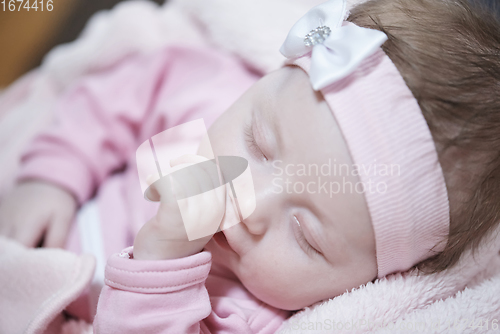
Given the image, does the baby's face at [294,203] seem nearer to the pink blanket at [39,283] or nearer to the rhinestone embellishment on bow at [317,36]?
the rhinestone embellishment on bow at [317,36]

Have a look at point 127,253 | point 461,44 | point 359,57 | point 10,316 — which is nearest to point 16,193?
point 10,316

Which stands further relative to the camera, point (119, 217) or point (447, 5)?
point (119, 217)

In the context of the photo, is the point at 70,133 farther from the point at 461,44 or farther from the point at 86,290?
the point at 461,44

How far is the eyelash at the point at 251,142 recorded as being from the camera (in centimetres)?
71

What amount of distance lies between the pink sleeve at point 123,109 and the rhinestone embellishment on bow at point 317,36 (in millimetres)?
382

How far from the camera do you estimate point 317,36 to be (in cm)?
71

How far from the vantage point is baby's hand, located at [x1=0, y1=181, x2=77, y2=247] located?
3.17 feet

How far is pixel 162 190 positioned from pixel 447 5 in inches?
23.6

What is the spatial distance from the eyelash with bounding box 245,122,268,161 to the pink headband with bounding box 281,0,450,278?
0.14 m

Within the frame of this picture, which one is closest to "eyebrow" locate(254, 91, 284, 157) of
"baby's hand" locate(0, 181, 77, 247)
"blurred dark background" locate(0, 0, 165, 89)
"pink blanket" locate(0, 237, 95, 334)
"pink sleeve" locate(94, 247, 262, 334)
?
"pink sleeve" locate(94, 247, 262, 334)

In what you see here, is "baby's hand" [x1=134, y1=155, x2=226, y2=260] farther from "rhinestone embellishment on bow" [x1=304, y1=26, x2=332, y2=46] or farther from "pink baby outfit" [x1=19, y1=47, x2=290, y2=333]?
"rhinestone embellishment on bow" [x1=304, y1=26, x2=332, y2=46]

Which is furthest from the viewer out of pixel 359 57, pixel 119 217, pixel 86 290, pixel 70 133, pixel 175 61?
pixel 175 61

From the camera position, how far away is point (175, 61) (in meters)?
1.24

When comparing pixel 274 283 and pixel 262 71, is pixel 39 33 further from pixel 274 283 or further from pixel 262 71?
pixel 274 283
